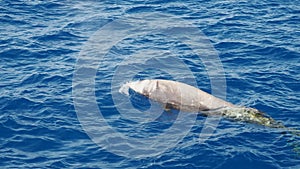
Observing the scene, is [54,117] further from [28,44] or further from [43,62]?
[28,44]

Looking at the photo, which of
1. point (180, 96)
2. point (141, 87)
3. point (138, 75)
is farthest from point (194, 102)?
point (138, 75)

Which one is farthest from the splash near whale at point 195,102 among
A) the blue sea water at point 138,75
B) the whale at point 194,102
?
the blue sea water at point 138,75

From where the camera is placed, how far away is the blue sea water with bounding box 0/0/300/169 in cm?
2227

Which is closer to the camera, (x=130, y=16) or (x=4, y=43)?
(x=4, y=43)

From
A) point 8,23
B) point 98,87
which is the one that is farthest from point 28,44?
point 98,87

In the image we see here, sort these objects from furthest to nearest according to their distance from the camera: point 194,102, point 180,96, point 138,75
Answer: point 138,75
point 180,96
point 194,102

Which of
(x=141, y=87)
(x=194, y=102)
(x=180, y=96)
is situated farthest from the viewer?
(x=141, y=87)

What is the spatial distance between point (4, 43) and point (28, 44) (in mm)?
1596

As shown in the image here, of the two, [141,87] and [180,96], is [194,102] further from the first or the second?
[141,87]

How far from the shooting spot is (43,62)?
3103 centimetres

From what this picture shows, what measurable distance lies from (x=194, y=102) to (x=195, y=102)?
0.06 meters

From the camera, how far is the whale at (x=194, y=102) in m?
24.9

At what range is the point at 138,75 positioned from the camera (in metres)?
29.7

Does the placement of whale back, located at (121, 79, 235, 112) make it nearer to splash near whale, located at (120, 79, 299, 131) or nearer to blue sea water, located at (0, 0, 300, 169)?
splash near whale, located at (120, 79, 299, 131)
